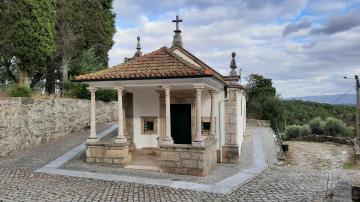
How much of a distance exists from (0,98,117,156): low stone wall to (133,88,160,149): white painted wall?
4829mm

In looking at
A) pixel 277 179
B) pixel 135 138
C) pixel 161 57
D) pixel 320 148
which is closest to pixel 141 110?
pixel 135 138

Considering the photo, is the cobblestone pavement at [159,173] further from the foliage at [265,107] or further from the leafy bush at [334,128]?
the foliage at [265,107]

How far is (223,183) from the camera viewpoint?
10.2 meters

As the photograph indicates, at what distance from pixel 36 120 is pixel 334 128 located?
76.1ft

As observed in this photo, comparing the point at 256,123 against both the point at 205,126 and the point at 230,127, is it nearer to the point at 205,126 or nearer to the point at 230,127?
the point at 230,127

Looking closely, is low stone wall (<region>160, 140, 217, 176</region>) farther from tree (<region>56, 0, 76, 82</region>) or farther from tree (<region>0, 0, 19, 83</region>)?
tree (<region>56, 0, 76, 82</region>)

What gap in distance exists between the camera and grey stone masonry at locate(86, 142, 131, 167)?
12.2 m

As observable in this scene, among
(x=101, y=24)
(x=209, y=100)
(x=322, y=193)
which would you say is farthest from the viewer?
(x=101, y=24)

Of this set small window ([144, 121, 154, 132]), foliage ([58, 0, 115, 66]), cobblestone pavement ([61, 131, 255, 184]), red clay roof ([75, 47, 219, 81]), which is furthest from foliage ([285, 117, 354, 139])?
red clay roof ([75, 47, 219, 81])

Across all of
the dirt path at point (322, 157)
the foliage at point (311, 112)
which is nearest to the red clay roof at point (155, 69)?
the dirt path at point (322, 157)

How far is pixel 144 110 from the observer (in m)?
14.4

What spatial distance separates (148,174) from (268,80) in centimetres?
2794

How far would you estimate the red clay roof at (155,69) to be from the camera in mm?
11086

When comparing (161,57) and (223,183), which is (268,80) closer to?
(161,57)
